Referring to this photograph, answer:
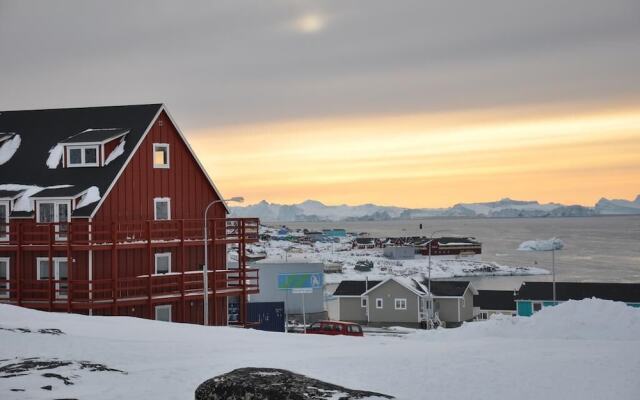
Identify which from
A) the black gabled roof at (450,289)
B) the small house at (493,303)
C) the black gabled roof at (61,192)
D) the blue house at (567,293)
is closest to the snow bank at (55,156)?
the black gabled roof at (61,192)

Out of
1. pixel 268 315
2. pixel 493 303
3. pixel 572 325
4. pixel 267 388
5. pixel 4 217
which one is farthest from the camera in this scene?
pixel 493 303

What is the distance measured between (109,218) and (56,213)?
8.90 feet

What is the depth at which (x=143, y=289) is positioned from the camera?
43.8m

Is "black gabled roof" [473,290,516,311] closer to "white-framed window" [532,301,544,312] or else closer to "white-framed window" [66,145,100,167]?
"white-framed window" [532,301,544,312]

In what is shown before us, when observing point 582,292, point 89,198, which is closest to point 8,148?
point 89,198

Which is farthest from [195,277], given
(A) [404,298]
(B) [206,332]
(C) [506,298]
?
(C) [506,298]

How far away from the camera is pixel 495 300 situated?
8806 centimetres

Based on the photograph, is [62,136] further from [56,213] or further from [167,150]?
[56,213]

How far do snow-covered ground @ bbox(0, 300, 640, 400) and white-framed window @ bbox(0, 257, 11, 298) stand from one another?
10.6m

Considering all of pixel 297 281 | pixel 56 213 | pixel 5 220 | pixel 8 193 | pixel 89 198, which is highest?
pixel 8 193

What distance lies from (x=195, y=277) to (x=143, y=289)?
3.70m

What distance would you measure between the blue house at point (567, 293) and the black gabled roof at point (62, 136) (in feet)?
157

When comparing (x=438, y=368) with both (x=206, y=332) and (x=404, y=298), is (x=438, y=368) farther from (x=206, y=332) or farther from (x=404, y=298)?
(x=404, y=298)

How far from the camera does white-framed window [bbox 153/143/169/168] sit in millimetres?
46375
